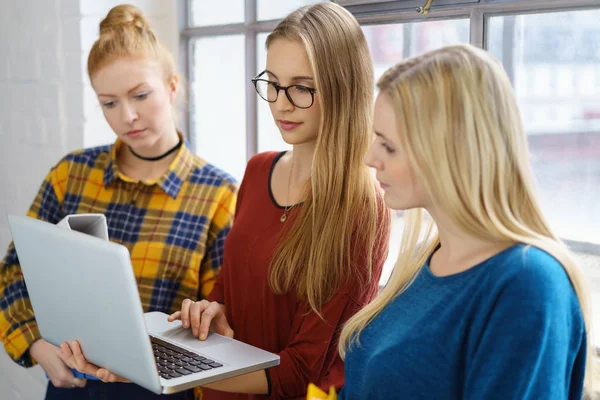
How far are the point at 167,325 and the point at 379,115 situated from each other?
690mm

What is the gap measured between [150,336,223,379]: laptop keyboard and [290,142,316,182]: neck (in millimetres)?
397

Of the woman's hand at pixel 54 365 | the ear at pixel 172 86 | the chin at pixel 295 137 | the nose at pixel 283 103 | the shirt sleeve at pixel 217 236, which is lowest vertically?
the woman's hand at pixel 54 365

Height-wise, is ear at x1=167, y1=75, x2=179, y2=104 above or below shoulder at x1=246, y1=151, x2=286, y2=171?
above

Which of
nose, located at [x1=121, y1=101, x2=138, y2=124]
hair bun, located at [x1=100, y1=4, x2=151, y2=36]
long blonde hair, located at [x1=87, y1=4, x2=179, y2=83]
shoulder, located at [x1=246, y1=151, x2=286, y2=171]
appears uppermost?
hair bun, located at [x1=100, y1=4, x2=151, y2=36]

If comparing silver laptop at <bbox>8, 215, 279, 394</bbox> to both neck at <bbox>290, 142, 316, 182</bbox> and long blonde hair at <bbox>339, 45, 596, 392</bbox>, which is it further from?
long blonde hair at <bbox>339, 45, 596, 392</bbox>

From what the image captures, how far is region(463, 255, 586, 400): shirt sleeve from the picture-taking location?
88 cm

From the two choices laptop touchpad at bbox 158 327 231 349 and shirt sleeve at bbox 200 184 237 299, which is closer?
laptop touchpad at bbox 158 327 231 349

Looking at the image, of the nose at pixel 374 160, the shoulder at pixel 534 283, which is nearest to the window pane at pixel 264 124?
the nose at pixel 374 160

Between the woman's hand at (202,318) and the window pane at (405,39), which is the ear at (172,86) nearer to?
the window pane at (405,39)

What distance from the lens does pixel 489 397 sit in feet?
2.96

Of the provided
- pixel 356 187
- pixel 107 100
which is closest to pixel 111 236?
pixel 107 100

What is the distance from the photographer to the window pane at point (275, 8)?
82.4 inches

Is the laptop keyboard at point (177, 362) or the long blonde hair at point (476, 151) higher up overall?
the long blonde hair at point (476, 151)

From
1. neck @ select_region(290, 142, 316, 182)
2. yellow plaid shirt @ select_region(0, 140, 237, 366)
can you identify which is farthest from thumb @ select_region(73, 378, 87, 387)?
neck @ select_region(290, 142, 316, 182)
